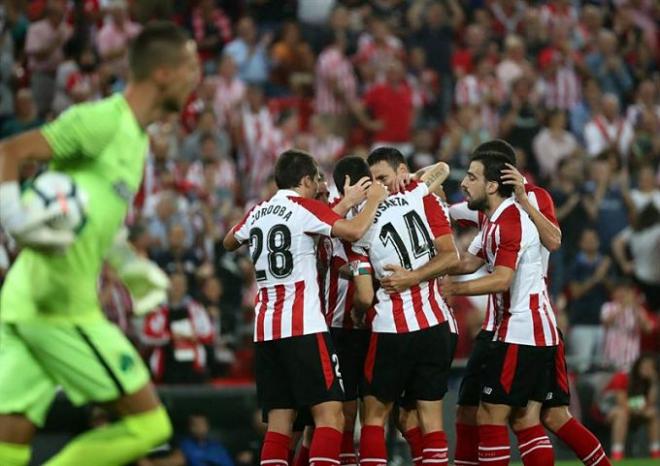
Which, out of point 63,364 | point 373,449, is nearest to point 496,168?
point 373,449

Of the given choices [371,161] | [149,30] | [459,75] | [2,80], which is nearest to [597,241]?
[459,75]

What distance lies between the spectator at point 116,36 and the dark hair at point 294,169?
8677 millimetres

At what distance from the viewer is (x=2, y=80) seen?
16812mm

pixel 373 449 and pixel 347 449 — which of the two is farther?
pixel 347 449

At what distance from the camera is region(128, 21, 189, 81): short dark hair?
6969mm

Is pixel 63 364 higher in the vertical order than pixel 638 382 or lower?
higher

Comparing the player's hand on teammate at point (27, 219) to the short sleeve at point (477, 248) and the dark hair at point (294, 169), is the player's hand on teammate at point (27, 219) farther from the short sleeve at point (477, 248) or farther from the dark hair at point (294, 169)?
the short sleeve at point (477, 248)

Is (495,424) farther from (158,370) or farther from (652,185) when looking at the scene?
(652,185)

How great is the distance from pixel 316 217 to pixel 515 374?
170cm

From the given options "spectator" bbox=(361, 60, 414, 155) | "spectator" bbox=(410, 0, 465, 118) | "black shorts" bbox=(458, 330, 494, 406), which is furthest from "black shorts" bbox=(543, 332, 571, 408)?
"spectator" bbox=(410, 0, 465, 118)

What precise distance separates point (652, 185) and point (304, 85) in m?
4.95

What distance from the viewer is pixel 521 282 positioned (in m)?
9.27

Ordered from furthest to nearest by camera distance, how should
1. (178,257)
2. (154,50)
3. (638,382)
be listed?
1. (638,382)
2. (178,257)
3. (154,50)

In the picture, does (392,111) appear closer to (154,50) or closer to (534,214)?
(534,214)
